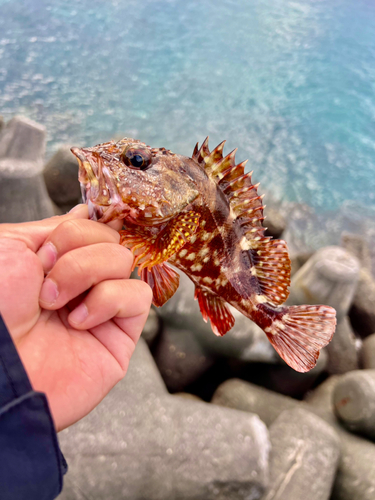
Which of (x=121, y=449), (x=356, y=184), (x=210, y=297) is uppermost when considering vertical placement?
(x=210, y=297)

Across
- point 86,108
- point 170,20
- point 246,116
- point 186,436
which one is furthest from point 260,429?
point 170,20

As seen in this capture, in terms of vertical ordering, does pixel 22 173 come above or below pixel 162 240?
below

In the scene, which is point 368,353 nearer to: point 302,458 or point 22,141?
point 302,458

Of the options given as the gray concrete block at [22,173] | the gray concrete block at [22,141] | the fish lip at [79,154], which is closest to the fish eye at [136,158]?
the fish lip at [79,154]

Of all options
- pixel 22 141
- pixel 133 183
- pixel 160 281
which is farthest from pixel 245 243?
pixel 22 141

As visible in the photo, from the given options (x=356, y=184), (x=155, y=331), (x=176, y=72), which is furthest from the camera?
(x=176, y=72)

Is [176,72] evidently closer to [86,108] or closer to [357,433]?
[86,108]

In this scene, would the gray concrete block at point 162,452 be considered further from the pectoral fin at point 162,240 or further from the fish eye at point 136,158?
the fish eye at point 136,158
